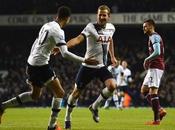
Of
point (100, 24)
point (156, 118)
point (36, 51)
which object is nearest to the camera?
point (36, 51)

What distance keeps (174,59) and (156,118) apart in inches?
878

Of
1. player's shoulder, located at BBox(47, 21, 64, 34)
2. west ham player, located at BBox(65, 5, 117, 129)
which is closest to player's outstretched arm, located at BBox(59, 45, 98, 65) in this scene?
player's shoulder, located at BBox(47, 21, 64, 34)

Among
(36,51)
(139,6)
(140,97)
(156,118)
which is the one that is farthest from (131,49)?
(36,51)

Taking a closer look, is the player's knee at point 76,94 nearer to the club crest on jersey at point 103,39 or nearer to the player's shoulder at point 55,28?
the club crest on jersey at point 103,39

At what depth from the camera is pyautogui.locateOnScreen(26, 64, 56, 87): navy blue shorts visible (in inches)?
464

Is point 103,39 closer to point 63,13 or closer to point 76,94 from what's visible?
point 76,94

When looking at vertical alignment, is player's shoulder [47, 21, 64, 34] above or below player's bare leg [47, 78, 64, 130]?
above

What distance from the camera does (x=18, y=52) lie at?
40.0 m

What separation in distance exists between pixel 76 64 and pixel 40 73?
82.8 feet

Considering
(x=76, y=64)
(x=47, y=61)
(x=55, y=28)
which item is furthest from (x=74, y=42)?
(x=76, y=64)

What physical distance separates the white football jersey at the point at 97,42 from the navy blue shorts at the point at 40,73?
1.83 m

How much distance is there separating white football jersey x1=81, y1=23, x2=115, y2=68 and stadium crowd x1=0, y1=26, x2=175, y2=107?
64.5 ft

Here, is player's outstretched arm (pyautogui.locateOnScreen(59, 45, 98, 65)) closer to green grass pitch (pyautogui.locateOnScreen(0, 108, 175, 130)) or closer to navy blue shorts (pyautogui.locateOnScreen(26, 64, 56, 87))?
navy blue shorts (pyautogui.locateOnScreen(26, 64, 56, 87))

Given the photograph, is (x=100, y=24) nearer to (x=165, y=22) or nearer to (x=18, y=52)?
(x=165, y=22)
